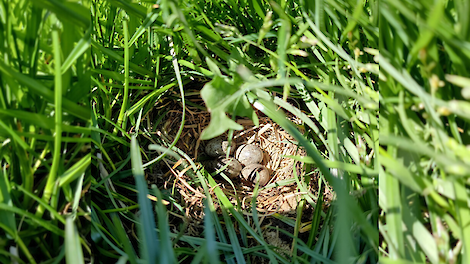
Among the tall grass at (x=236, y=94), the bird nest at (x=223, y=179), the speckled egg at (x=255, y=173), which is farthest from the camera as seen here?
the speckled egg at (x=255, y=173)

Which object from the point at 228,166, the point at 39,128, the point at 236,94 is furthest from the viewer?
the point at 228,166

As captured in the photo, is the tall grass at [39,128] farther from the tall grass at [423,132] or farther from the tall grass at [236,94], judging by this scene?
the tall grass at [423,132]

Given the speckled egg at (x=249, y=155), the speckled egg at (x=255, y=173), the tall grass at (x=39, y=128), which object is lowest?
the speckled egg at (x=255, y=173)

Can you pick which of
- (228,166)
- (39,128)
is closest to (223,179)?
(228,166)

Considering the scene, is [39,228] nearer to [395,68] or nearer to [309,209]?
[395,68]

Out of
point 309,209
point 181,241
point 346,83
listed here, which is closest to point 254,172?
point 309,209

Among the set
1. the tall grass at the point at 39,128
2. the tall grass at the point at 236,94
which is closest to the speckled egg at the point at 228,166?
the tall grass at the point at 236,94

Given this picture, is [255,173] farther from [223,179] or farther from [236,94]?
[236,94]
